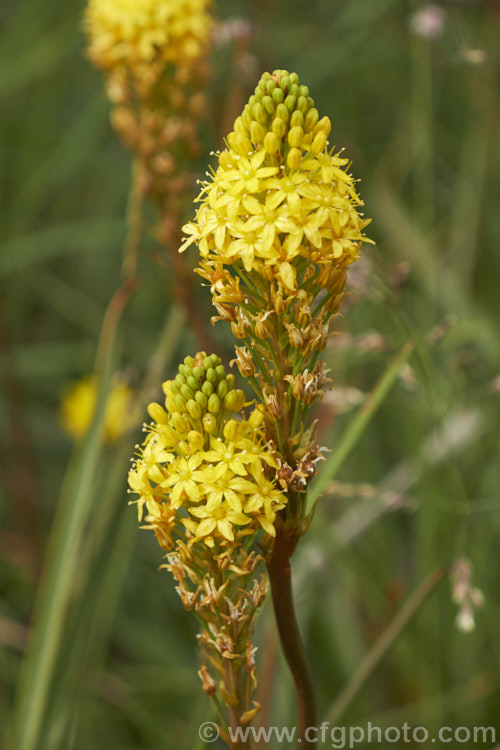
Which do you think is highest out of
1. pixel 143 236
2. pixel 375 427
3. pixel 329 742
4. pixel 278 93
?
pixel 143 236

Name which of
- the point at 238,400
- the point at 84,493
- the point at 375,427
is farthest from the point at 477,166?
the point at 238,400

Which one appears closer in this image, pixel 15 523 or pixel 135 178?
A: pixel 135 178

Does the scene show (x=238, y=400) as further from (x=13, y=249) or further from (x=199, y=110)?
(x=13, y=249)

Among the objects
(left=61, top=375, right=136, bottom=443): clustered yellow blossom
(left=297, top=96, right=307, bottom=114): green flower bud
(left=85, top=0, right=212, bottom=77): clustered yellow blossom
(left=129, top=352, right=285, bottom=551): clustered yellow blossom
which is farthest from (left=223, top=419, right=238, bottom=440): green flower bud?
(left=61, top=375, right=136, bottom=443): clustered yellow blossom

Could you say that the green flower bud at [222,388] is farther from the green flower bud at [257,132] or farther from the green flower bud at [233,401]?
the green flower bud at [257,132]

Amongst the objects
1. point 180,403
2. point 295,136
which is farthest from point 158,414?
point 295,136

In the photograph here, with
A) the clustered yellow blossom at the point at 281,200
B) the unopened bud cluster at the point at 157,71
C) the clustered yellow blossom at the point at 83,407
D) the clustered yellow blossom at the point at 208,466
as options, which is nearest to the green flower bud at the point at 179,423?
the clustered yellow blossom at the point at 208,466

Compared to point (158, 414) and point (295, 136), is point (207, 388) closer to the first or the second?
point (158, 414)
